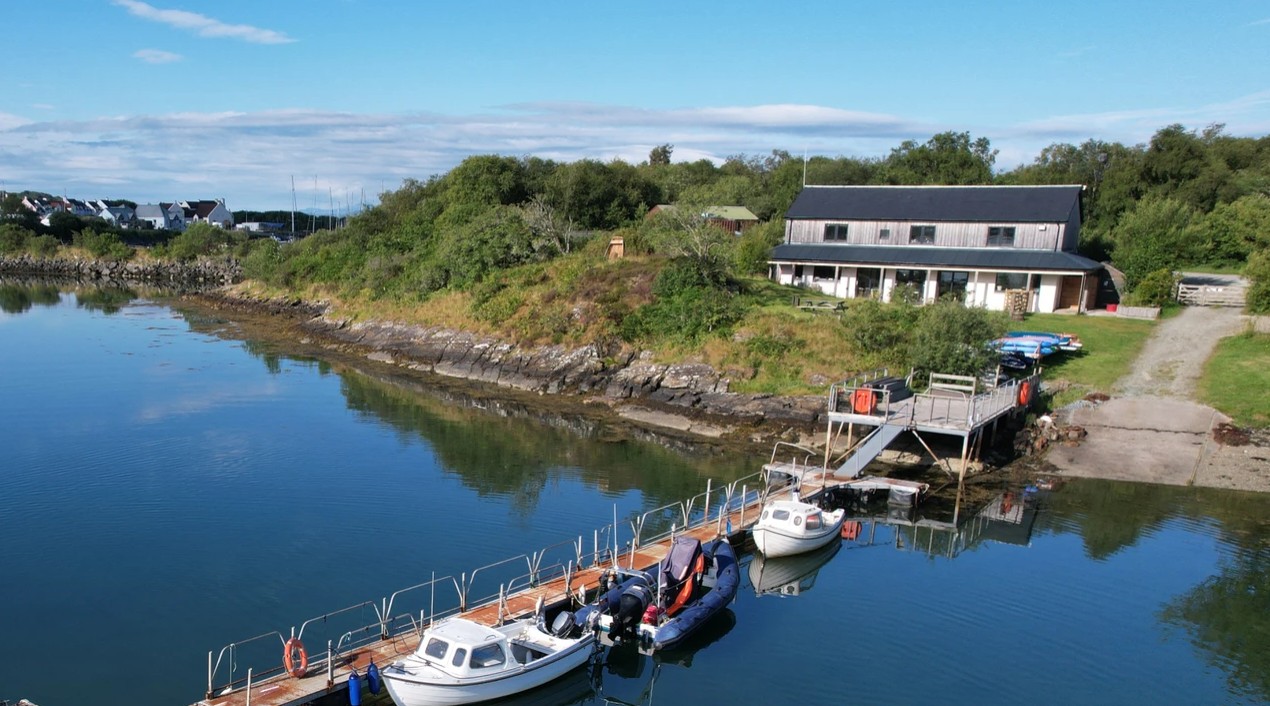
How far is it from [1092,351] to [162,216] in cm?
18919

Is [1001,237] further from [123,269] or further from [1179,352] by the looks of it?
[123,269]

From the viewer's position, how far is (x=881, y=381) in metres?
37.2

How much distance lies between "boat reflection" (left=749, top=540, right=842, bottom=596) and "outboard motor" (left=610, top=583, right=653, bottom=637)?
4870 millimetres

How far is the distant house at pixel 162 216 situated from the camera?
18438 cm

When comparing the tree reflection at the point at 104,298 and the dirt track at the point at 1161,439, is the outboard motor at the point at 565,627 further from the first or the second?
the tree reflection at the point at 104,298

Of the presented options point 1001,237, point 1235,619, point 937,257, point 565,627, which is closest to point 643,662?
point 565,627

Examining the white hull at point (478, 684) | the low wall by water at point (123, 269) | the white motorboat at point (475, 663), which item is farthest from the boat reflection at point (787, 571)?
the low wall by water at point (123, 269)

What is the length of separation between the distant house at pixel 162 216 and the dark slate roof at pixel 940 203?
161522mm

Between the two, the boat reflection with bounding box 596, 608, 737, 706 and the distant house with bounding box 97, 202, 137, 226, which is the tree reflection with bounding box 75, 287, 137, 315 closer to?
the boat reflection with bounding box 596, 608, 737, 706

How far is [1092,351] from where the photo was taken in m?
45.2

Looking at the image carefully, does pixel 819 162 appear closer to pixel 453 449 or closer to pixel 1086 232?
pixel 1086 232

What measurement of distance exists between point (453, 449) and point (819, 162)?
79.9 meters

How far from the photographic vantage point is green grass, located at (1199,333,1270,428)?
36531 millimetres

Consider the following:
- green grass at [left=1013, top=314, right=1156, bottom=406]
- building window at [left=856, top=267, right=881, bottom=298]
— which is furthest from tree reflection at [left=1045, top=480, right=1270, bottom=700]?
building window at [left=856, top=267, right=881, bottom=298]
